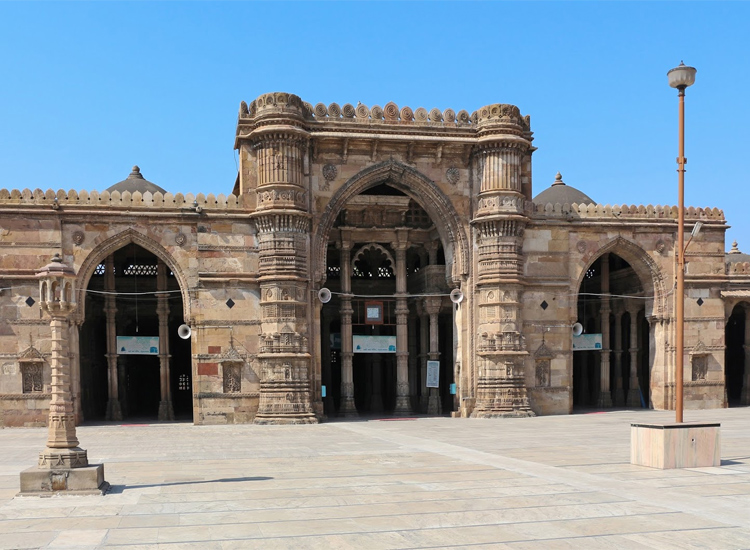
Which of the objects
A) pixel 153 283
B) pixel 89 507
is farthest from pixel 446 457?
pixel 153 283

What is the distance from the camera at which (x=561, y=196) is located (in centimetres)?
3656

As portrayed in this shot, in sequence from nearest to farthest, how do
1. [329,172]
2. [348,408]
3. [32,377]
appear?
[32,377]
[329,172]
[348,408]

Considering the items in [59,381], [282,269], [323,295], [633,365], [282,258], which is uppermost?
[282,258]

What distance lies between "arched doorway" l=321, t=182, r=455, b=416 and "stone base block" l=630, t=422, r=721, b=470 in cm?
1456

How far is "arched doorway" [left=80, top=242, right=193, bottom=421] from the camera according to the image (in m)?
27.5

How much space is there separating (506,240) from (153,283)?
14.6 meters

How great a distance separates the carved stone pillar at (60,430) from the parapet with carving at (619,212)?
728 inches

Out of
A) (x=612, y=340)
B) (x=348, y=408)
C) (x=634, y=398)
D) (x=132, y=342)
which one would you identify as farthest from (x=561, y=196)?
(x=132, y=342)

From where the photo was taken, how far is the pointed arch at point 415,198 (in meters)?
26.3

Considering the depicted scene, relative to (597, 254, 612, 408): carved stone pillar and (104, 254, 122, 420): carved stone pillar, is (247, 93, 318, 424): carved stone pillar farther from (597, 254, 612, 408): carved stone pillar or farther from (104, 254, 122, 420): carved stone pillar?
(597, 254, 612, 408): carved stone pillar

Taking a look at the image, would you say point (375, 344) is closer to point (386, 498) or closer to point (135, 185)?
point (135, 185)

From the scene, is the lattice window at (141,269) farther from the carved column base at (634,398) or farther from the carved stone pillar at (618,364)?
the carved column base at (634,398)

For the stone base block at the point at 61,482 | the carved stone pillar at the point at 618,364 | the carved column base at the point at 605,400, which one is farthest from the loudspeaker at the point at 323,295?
the stone base block at the point at 61,482

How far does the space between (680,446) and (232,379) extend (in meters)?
15.1
